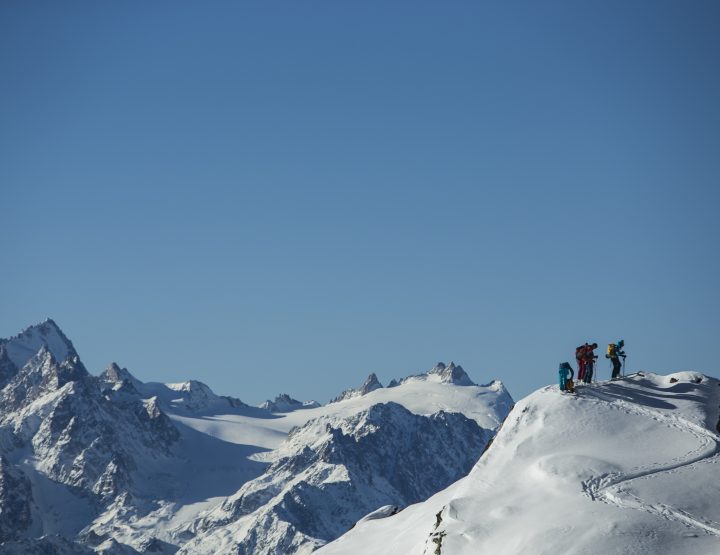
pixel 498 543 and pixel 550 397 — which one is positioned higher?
pixel 550 397

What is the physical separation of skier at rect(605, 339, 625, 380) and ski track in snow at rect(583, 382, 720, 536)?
711 centimetres

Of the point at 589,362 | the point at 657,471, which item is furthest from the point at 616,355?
the point at 657,471

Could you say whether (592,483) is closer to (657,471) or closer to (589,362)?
(657,471)

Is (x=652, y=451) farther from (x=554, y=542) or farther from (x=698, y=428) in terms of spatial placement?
(x=554, y=542)

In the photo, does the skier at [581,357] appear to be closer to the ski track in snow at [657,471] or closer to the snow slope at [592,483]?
the snow slope at [592,483]

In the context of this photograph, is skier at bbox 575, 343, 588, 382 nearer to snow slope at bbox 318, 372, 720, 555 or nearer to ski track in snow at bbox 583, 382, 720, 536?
snow slope at bbox 318, 372, 720, 555

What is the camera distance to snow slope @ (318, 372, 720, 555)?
65188 mm

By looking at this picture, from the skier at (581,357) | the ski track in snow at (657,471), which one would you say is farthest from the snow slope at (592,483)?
the skier at (581,357)

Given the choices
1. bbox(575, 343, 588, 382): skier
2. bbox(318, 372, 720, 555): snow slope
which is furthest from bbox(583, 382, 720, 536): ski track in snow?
bbox(575, 343, 588, 382): skier

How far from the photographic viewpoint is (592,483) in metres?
70.2

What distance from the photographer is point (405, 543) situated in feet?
259

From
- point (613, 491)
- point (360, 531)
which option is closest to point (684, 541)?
point (613, 491)

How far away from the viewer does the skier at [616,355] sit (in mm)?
88312

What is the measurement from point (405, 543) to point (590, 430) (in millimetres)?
13087
